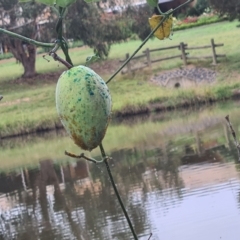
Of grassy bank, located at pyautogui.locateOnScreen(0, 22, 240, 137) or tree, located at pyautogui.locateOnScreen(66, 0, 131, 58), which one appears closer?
grassy bank, located at pyautogui.locateOnScreen(0, 22, 240, 137)

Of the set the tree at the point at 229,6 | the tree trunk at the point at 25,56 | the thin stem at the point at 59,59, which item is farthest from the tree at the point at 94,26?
the thin stem at the point at 59,59

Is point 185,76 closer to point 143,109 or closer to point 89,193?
point 143,109

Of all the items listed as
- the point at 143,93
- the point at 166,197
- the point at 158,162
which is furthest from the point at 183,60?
the point at 166,197

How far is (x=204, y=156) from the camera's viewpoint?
1655cm

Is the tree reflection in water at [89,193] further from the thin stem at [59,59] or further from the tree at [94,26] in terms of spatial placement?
the tree at [94,26]

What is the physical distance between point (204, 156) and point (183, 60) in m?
17.1

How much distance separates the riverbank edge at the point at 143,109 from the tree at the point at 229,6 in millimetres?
4083

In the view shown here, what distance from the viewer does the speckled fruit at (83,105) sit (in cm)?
117

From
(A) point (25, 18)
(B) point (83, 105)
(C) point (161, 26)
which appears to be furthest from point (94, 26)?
(B) point (83, 105)

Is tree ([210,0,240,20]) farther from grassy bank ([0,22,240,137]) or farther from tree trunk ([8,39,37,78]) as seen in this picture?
tree trunk ([8,39,37,78])

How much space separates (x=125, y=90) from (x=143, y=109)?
4283 millimetres

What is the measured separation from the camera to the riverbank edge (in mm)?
26469

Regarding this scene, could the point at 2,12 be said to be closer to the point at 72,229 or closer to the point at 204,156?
the point at 204,156

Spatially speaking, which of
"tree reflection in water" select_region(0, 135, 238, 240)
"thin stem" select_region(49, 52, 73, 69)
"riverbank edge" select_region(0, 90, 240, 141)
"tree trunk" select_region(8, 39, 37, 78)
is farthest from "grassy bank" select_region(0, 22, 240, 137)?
"thin stem" select_region(49, 52, 73, 69)
